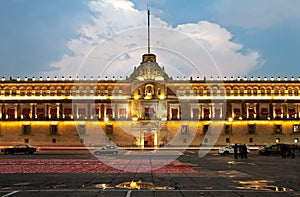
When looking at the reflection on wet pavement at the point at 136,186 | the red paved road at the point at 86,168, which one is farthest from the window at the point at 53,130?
the reflection on wet pavement at the point at 136,186

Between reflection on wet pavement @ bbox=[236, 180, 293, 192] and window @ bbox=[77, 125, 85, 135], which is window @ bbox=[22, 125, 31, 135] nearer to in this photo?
window @ bbox=[77, 125, 85, 135]

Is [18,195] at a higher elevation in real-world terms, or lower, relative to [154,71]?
lower

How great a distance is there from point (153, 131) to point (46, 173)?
54940mm

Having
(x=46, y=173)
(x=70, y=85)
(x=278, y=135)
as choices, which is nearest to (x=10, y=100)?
(x=70, y=85)

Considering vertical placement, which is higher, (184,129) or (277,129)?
(184,129)

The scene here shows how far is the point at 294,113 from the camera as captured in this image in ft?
268

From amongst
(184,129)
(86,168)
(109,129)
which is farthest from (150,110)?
(86,168)

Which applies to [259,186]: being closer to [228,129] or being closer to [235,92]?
[228,129]

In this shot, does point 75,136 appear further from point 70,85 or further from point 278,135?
point 278,135

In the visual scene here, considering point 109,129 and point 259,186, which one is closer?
point 259,186

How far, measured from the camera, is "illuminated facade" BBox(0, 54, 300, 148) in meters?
79.6

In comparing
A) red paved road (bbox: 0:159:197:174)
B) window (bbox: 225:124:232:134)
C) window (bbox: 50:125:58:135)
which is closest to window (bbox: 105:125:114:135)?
window (bbox: 50:125:58:135)

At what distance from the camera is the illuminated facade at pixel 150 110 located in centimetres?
7956

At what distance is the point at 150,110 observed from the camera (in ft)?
261
